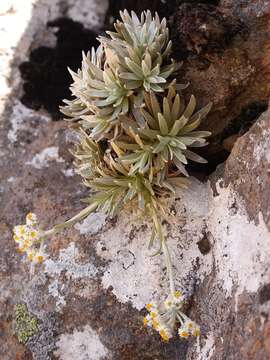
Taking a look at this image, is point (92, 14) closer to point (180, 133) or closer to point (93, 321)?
point (180, 133)

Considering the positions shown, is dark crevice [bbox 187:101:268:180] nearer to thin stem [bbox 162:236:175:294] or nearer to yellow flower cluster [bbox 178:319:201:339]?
thin stem [bbox 162:236:175:294]

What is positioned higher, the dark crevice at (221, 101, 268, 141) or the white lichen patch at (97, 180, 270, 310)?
the dark crevice at (221, 101, 268, 141)

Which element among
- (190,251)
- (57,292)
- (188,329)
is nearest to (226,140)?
(190,251)

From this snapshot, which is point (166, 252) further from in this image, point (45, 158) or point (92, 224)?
point (45, 158)

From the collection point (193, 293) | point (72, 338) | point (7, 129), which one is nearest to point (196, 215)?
point (193, 293)

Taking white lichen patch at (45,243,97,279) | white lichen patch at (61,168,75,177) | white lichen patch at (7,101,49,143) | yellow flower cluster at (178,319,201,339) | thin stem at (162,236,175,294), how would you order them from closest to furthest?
1. yellow flower cluster at (178,319,201,339)
2. thin stem at (162,236,175,294)
3. white lichen patch at (45,243,97,279)
4. white lichen patch at (61,168,75,177)
5. white lichen patch at (7,101,49,143)

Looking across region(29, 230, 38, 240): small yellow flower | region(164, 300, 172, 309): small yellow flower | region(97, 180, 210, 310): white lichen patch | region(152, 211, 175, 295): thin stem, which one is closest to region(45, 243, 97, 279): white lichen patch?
region(97, 180, 210, 310): white lichen patch
